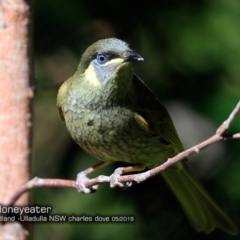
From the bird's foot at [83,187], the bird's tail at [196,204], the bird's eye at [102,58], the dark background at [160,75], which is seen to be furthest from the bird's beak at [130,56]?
the bird's tail at [196,204]

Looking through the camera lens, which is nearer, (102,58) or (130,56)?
(130,56)

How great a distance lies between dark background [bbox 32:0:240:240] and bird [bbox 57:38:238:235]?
0.25 meters

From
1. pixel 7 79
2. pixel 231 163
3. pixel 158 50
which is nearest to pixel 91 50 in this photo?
pixel 7 79

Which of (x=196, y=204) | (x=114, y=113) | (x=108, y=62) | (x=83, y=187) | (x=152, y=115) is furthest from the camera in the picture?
(x=196, y=204)

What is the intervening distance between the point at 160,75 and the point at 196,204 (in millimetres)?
866

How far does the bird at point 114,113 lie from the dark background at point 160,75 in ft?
0.81

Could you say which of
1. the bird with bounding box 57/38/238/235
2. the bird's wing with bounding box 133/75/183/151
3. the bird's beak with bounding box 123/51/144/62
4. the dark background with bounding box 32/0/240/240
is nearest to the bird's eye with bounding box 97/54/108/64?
the bird with bounding box 57/38/238/235

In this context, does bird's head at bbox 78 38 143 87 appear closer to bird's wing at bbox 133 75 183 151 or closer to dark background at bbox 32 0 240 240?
bird's wing at bbox 133 75 183 151

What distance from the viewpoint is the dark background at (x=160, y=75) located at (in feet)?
12.8

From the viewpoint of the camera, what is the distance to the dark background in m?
3.91

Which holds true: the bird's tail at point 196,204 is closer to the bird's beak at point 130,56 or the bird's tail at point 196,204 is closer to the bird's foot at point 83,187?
the bird's foot at point 83,187

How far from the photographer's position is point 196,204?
13.3 ft

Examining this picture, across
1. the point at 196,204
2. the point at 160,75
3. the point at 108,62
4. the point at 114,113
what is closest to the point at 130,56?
the point at 108,62

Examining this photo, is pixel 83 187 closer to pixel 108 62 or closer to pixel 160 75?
pixel 108 62
